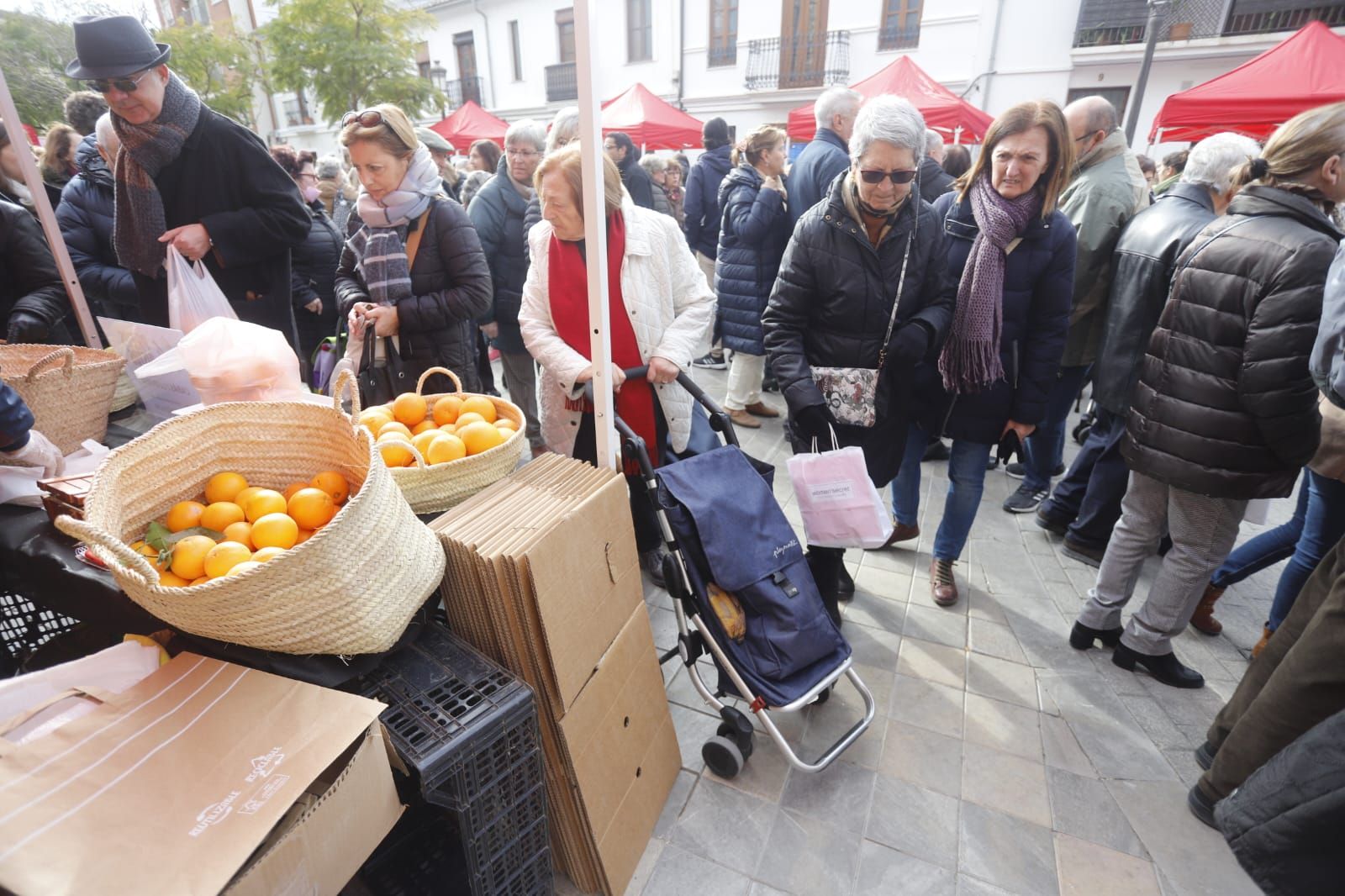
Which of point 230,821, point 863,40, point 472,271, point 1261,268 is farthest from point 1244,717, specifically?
A: point 863,40

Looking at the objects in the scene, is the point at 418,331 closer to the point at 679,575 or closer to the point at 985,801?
the point at 679,575

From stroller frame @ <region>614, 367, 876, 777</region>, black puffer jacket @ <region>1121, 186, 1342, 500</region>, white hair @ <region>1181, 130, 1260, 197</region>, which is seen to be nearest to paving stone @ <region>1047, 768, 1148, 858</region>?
stroller frame @ <region>614, 367, 876, 777</region>

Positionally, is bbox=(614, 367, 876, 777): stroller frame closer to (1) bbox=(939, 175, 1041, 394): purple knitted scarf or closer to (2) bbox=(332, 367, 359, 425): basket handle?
(2) bbox=(332, 367, 359, 425): basket handle

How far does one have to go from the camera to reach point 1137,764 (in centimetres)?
210

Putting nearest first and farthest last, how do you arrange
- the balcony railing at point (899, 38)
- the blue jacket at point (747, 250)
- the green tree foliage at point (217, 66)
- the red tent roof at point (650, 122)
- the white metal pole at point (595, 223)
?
the white metal pole at point (595, 223), the blue jacket at point (747, 250), the red tent roof at point (650, 122), the balcony railing at point (899, 38), the green tree foliage at point (217, 66)

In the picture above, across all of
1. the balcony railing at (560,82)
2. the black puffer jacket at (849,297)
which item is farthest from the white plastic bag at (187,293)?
the balcony railing at (560,82)

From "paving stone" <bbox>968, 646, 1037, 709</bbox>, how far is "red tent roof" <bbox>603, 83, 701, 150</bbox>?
9.54 m

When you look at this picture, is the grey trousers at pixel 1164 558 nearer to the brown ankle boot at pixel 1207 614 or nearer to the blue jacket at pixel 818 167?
the brown ankle boot at pixel 1207 614

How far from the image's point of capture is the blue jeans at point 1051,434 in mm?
3709

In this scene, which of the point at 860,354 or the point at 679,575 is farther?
the point at 860,354

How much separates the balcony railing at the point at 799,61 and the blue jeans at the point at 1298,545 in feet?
58.1

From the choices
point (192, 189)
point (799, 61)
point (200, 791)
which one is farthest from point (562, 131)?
point (799, 61)

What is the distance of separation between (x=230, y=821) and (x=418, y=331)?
2007mm

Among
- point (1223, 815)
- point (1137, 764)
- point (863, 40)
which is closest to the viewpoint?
point (1223, 815)
